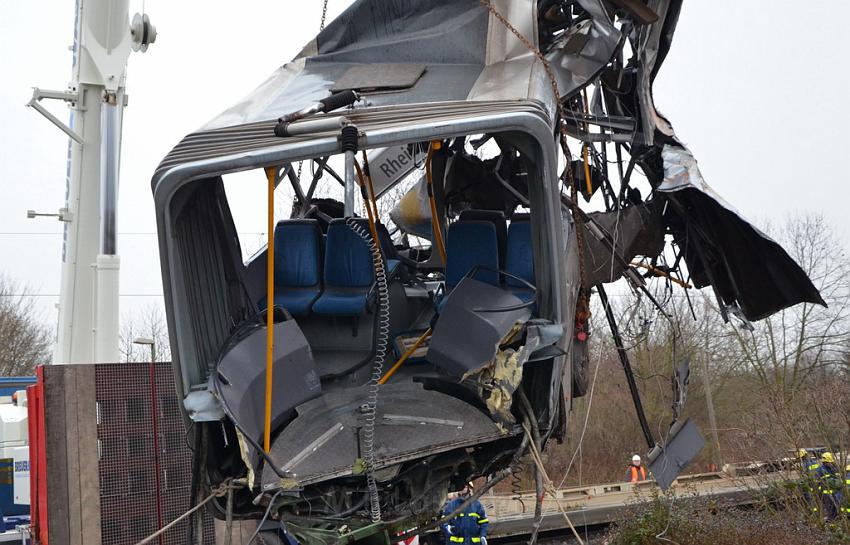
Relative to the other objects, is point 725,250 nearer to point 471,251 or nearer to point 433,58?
point 471,251

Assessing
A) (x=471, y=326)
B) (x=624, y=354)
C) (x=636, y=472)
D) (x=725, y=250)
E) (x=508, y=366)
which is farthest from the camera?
(x=636, y=472)

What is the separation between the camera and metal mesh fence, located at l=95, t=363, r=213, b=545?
8875mm

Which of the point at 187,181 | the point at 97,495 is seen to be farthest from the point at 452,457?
the point at 97,495

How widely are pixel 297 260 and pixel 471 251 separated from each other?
142 cm

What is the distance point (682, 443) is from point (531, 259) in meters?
2.85

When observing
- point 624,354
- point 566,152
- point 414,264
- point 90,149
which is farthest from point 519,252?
point 90,149

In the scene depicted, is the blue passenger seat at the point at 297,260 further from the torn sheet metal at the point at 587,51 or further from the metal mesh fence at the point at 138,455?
the metal mesh fence at the point at 138,455

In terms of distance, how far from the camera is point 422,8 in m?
7.64

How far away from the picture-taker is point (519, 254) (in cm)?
668

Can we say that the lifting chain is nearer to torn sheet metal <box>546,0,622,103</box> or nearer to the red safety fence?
torn sheet metal <box>546,0,622,103</box>

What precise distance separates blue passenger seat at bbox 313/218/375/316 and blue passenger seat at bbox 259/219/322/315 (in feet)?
0.35

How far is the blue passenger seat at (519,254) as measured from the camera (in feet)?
21.7

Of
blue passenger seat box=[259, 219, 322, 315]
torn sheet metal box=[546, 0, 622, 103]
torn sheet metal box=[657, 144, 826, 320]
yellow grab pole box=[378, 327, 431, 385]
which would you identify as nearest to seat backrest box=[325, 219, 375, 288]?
→ blue passenger seat box=[259, 219, 322, 315]

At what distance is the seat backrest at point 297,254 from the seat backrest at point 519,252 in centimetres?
154
